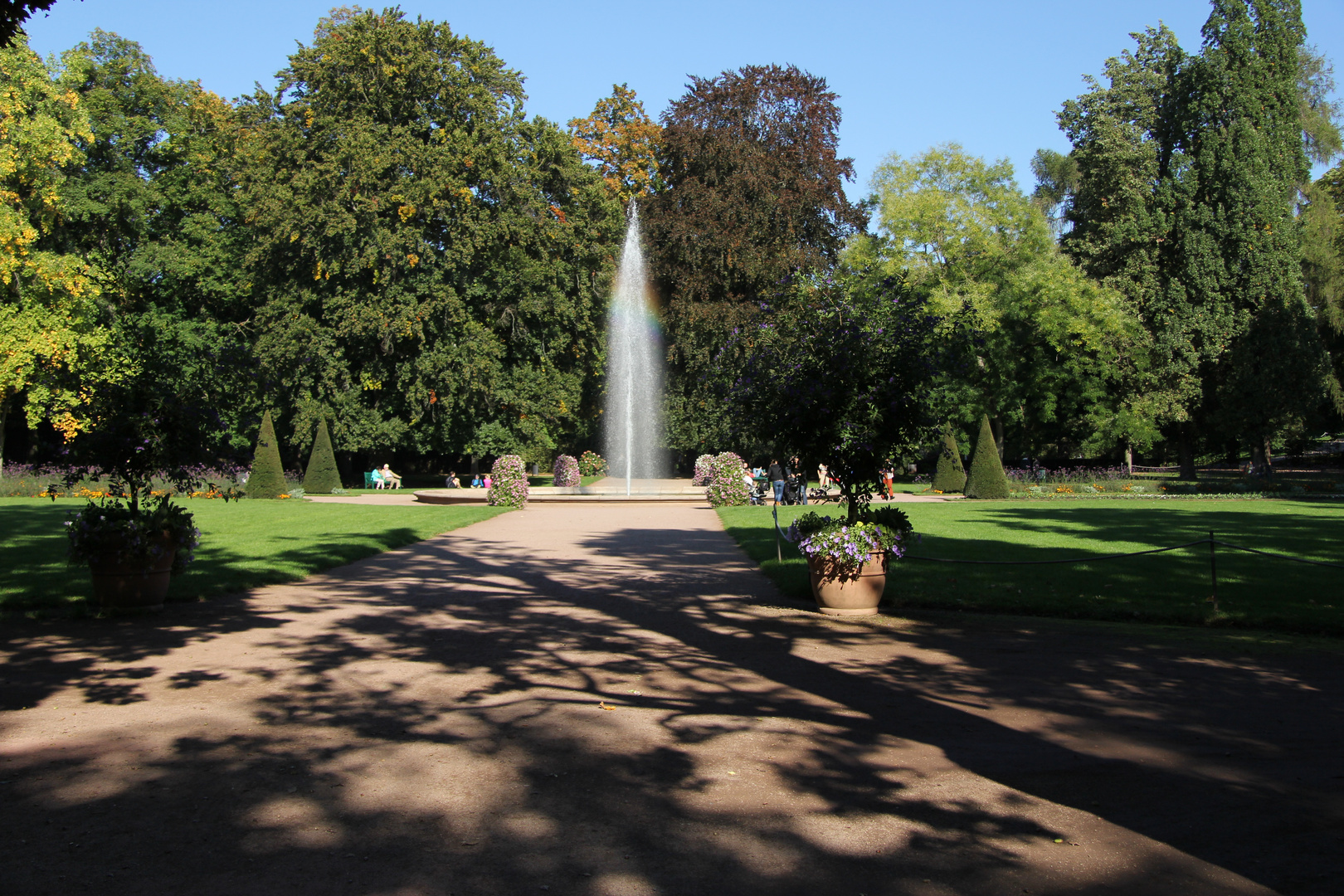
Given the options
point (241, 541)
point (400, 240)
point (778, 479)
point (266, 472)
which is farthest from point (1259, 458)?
point (241, 541)

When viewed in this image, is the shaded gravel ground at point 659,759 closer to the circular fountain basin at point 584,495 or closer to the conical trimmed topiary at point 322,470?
the circular fountain basin at point 584,495

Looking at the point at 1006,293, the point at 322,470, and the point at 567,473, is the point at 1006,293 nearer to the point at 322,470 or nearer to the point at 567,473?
the point at 567,473

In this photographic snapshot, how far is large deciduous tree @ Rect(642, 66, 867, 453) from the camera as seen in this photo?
4019 centimetres

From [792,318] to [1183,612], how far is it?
5118 millimetres

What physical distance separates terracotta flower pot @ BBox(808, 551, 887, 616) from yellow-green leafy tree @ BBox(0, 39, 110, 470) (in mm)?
28519

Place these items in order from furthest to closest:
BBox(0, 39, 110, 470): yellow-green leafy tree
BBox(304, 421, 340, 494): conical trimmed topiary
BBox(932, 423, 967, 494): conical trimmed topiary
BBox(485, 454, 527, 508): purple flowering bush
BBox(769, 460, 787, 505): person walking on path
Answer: BBox(932, 423, 967, 494): conical trimmed topiary → BBox(304, 421, 340, 494): conical trimmed topiary → BBox(0, 39, 110, 470): yellow-green leafy tree → BBox(485, 454, 527, 508): purple flowering bush → BBox(769, 460, 787, 505): person walking on path

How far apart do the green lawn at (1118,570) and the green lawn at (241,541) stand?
21.9 feet

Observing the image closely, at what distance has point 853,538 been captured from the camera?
399 inches

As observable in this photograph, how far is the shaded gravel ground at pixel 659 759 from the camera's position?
12.8ft

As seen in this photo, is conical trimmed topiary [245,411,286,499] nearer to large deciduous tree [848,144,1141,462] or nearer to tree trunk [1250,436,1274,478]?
large deciduous tree [848,144,1141,462]

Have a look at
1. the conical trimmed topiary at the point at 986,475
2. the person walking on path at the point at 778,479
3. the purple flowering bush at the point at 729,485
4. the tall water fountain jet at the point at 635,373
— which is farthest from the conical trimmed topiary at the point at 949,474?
the tall water fountain jet at the point at 635,373

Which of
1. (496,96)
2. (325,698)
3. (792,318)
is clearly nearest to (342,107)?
(496,96)

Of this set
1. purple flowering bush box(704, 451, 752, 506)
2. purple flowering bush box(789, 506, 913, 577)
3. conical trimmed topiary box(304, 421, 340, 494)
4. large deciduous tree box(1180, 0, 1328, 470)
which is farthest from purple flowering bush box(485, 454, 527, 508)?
large deciduous tree box(1180, 0, 1328, 470)

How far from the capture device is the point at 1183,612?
998cm
